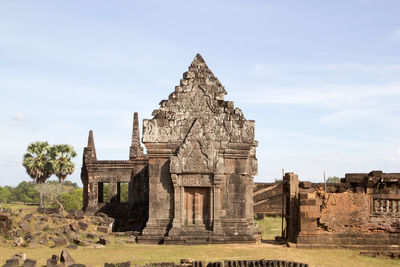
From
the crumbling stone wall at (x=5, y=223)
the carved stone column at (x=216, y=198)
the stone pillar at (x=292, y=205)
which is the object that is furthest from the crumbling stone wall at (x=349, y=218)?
the crumbling stone wall at (x=5, y=223)

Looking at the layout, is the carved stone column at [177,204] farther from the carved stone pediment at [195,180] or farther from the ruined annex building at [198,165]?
the carved stone pediment at [195,180]

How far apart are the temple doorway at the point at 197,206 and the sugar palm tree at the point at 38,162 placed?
77.8 feet

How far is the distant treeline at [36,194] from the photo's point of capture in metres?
40.3

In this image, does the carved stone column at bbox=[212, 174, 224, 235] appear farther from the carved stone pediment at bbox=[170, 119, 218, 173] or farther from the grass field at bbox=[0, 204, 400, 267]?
the grass field at bbox=[0, 204, 400, 267]

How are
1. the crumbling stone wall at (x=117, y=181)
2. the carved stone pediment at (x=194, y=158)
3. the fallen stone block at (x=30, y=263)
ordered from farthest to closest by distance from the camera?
the crumbling stone wall at (x=117, y=181)
the carved stone pediment at (x=194, y=158)
the fallen stone block at (x=30, y=263)

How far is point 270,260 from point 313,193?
13.1 ft

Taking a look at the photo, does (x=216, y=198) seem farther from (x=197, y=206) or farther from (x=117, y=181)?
(x=117, y=181)

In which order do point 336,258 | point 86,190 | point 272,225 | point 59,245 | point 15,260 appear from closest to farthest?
point 15,260
point 336,258
point 59,245
point 272,225
point 86,190

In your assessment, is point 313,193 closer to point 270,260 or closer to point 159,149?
point 270,260

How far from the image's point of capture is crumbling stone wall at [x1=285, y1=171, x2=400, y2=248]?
15.5 m

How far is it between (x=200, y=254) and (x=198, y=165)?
11.3ft

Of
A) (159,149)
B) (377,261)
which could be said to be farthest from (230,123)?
(377,261)

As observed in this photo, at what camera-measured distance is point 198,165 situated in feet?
54.0

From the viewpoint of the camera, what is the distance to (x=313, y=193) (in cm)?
1577
